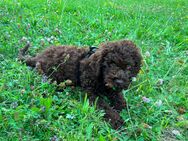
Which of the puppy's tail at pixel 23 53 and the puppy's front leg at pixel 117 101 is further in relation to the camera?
the puppy's tail at pixel 23 53

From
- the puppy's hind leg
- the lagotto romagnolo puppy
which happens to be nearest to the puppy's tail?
the lagotto romagnolo puppy

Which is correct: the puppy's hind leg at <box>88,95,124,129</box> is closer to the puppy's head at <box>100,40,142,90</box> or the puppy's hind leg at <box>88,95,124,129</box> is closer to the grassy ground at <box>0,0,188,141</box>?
the grassy ground at <box>0,0,188,141</box>

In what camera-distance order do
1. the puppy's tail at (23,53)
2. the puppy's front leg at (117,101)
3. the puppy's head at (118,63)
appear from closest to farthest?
the puppy's head at (118,63), the puppy's front leg at (117,101), the puppy's tail at (23,53)

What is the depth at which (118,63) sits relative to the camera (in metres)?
3.37

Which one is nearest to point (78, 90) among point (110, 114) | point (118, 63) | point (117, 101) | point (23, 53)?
point (117, 101)

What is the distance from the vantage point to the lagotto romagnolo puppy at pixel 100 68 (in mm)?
3358

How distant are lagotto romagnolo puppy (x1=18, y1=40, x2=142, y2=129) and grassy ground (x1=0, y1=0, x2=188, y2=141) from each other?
128 millimetres

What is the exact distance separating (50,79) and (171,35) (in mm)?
3159

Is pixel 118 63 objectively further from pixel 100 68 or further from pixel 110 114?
pixel 110 114

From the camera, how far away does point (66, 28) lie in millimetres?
5758

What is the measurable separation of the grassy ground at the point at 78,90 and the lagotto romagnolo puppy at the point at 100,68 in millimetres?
128

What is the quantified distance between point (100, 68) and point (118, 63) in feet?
0.65

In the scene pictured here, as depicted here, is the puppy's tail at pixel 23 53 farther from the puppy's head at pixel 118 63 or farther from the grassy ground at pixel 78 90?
the puppy's head at pixel 118 63

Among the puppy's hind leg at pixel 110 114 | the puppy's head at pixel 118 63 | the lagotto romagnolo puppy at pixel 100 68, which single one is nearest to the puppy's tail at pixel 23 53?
the lagotto romagnolo puppy at pixel 100 68
